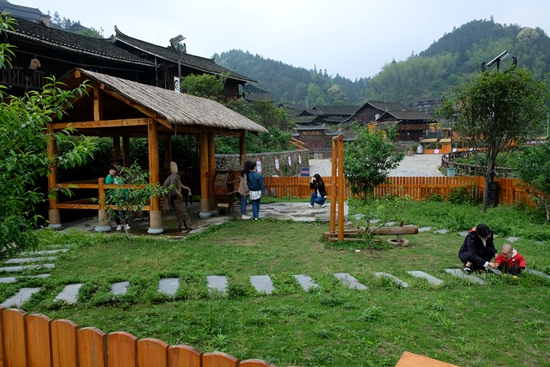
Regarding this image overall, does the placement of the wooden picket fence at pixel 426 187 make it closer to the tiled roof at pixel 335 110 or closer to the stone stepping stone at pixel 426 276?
the stone stepping stone at pixel 426 276

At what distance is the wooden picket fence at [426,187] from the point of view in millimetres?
11656

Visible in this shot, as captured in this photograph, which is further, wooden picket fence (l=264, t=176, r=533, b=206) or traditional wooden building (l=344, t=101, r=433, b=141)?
traditional wooden building (l=344, t=101, r=433, b=141)

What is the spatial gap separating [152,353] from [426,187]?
13029mm

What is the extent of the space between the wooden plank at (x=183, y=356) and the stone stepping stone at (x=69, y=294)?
329 centimetres

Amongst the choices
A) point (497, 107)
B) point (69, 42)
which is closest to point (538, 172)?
point (497, 107)

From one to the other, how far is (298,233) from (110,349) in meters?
6.93

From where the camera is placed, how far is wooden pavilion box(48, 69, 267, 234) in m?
8.63

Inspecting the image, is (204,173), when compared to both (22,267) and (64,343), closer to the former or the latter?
(22,267)

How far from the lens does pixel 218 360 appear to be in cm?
199

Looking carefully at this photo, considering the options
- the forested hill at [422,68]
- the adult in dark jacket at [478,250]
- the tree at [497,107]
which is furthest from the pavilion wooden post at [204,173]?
the forested hill at [422,68]

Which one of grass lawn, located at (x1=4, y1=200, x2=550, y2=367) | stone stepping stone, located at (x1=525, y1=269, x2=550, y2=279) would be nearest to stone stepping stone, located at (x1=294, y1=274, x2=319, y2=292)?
grass lawn, located at (x1=4, y1=200, x2=550, y2=367)

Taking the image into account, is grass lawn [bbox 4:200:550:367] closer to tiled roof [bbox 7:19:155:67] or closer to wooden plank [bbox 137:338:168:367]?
wooden plank [bbox 137:338:168:367]

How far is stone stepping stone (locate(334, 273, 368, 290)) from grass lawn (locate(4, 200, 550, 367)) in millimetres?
101

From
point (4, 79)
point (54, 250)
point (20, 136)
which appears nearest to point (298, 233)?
point (54, 250)
